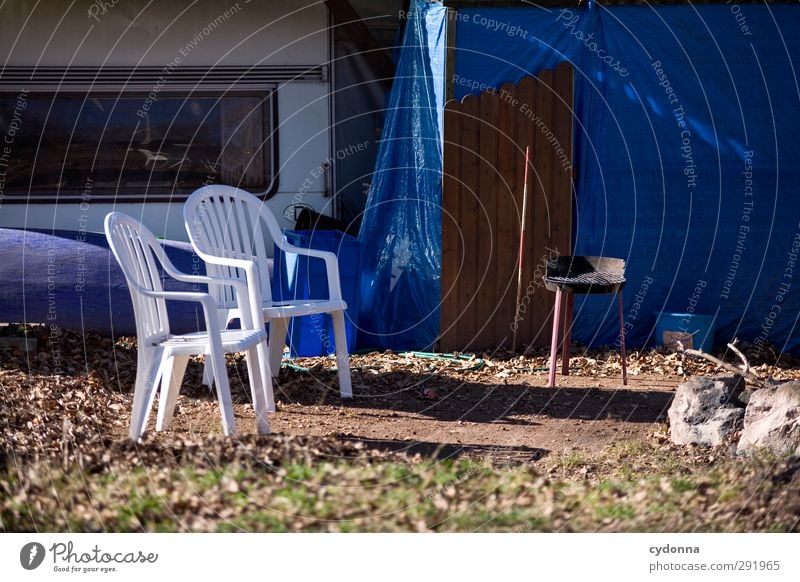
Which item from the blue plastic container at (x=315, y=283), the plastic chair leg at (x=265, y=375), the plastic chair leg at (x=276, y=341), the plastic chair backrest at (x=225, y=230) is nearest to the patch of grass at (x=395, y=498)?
the plastic chair leg at (x=265, y=375)

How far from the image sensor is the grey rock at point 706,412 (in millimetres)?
5621

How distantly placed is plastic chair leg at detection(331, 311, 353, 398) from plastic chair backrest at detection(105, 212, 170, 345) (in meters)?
1.23

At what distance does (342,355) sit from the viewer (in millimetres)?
6625

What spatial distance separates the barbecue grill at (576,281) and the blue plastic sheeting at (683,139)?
2.54ft

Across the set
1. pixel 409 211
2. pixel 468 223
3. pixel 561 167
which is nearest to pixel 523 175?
pixel 561 167

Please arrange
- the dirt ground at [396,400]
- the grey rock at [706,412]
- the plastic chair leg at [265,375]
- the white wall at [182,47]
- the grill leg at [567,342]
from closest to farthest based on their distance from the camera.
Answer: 1. the grey rock at [706,412]
2. the dirt ground at [396,400]
3. the plastic chair leg at [265,375]
4. the grill leg at [567,342]
5. the white wall at [182,47]

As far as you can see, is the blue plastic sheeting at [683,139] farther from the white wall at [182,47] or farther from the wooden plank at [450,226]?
the white wall at [182,47]

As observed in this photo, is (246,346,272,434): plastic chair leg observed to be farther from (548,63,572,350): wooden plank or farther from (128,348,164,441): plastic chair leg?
(548,63,572,350): wooden plank

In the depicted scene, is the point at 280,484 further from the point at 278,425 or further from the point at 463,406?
the point at 463,406

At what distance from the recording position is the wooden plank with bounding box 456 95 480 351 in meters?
7.88

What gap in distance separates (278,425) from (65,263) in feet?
8.99

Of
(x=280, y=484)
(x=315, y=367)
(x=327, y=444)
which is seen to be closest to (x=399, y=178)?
(x=315, y=367)

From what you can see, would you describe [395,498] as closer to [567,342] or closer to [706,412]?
[706,412]

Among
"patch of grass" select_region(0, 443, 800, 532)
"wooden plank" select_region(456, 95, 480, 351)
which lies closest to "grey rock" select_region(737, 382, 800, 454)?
"patch of grass" select_region(0, 443, 800, 532)
